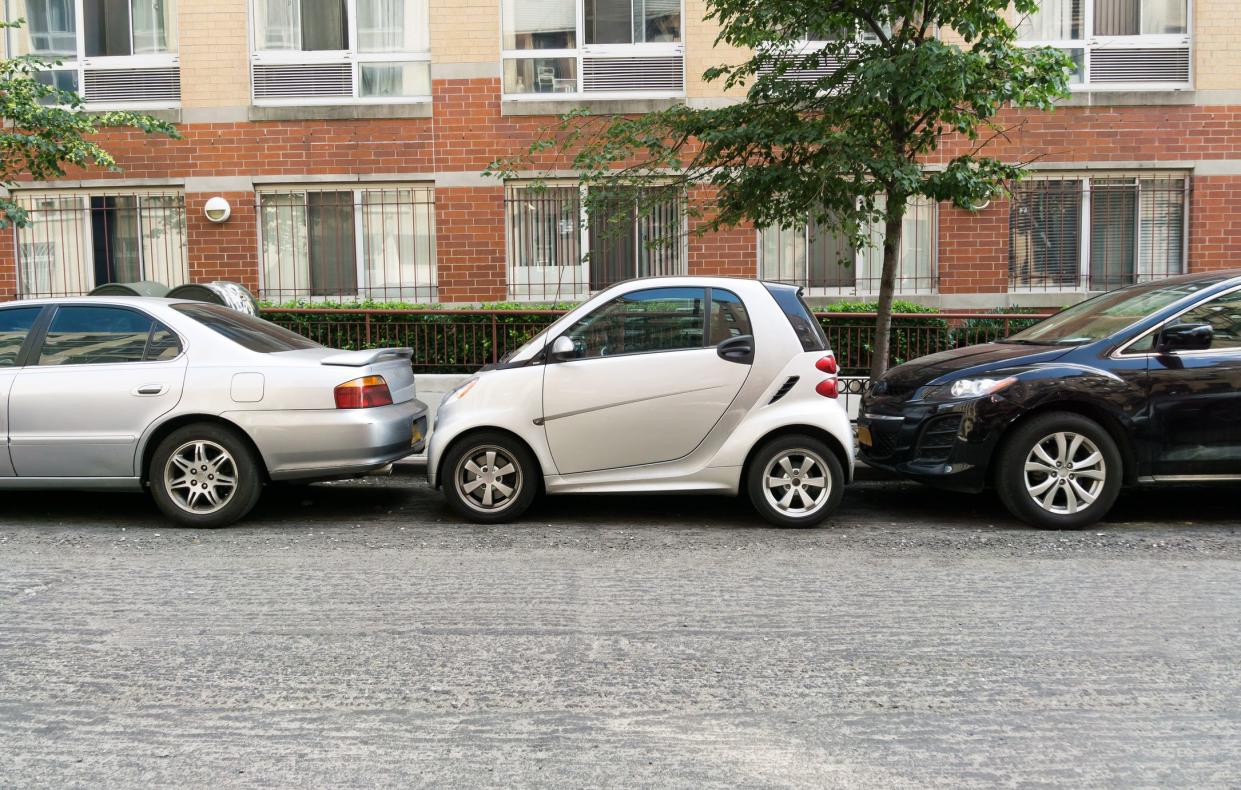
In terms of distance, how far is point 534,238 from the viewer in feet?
46.3

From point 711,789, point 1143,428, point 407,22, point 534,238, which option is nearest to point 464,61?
point 407,22

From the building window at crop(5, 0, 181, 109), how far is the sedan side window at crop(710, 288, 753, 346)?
10.4 meters

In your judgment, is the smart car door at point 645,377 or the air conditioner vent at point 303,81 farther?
the air conditioner vent at point 303,81

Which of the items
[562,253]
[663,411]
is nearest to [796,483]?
[663,411]

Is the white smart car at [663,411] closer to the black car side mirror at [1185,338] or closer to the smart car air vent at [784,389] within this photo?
the smart car air vent at [784,389]

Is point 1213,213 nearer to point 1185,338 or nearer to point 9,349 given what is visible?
point 1185,338

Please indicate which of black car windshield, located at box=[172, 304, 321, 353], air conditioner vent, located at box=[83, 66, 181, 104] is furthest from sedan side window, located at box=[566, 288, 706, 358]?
air conditioner vent, located at box=[83, 66, 181, 104]

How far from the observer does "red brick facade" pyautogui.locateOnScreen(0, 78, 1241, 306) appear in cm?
1372

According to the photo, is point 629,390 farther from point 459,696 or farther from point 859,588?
point 459,696

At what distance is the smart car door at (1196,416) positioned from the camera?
22.1 ft

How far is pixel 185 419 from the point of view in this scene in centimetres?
682

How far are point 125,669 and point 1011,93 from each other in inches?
309

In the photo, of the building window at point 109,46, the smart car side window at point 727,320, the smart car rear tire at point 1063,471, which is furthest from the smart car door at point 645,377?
the building window at point 109,46

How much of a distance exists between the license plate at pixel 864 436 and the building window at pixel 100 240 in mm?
10347
